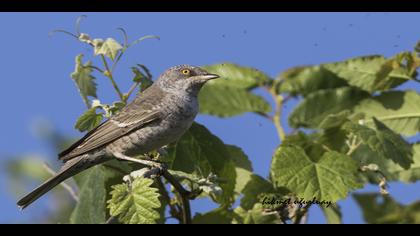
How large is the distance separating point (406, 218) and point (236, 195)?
2.31 meters

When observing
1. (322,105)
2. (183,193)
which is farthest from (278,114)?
(183,193)

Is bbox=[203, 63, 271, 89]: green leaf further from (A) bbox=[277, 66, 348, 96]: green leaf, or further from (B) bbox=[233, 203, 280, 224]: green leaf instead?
(B) bbox=[233, 203, 280, 224]: green leaf

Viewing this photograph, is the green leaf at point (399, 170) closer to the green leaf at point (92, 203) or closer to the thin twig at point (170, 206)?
the thin twig at point (170, 206)

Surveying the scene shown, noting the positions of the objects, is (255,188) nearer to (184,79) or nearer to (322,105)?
(322,105)

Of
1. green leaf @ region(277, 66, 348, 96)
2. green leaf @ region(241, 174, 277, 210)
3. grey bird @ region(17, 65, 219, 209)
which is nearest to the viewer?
green leaf @ region(241, 174, 277, 210)

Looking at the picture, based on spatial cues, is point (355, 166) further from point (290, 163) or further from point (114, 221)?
point (114, 221)

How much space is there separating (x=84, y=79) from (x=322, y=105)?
7.00 ft

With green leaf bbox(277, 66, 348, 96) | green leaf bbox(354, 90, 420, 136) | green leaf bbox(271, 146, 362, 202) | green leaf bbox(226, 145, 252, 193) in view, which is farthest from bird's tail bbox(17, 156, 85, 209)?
green leaf bbox(354, 90, 420, 136)

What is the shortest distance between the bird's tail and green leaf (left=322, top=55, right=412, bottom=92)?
238cm

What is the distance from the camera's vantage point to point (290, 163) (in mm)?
5141

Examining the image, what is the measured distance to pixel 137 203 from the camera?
418 cm

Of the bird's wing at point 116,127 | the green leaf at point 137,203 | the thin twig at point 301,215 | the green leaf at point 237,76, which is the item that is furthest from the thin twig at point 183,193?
the green leaf at point 237,76

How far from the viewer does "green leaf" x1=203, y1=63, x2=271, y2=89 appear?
6387mm
